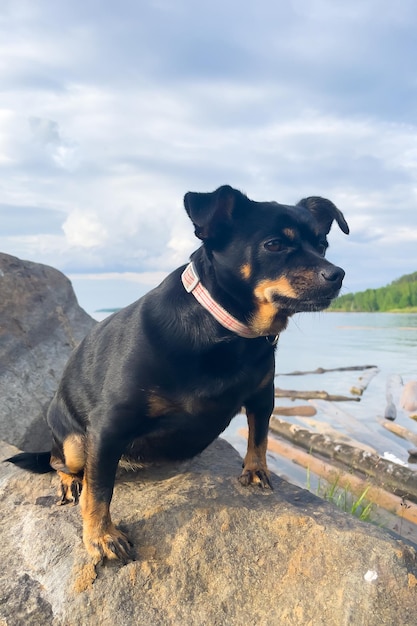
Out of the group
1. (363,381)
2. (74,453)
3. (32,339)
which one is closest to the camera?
(74,453)

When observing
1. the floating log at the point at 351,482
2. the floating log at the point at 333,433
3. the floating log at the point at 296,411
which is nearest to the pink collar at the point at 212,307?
the floating log at the point at 351,482

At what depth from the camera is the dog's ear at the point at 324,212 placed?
4.13 metres

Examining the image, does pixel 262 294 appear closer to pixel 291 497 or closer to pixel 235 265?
pixel 235 265

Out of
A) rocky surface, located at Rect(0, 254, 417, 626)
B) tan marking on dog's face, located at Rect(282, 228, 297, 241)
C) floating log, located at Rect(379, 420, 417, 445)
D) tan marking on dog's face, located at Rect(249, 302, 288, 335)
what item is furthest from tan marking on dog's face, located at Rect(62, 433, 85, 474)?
floating log, located at Rect(379, 420, 417, 445)

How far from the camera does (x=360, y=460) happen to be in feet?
28.1

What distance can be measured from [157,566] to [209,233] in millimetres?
2121

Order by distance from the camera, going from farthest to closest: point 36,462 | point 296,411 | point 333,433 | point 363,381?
1. point 363,381
2. point 296,411
3. point 333,433
4. point 36,462

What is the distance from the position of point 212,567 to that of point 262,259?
1.95 meters

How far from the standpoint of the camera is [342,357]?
22.4 meters

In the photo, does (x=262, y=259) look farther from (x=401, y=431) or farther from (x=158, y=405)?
(x=401, y=431)

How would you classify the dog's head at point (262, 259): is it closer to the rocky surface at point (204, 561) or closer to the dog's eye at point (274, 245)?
the dog's eye at point (274, 245)

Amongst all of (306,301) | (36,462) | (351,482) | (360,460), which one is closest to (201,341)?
(306,301)

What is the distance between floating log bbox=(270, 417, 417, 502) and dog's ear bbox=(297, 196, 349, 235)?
16.6ft

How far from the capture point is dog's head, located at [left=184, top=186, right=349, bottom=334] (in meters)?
3.34
